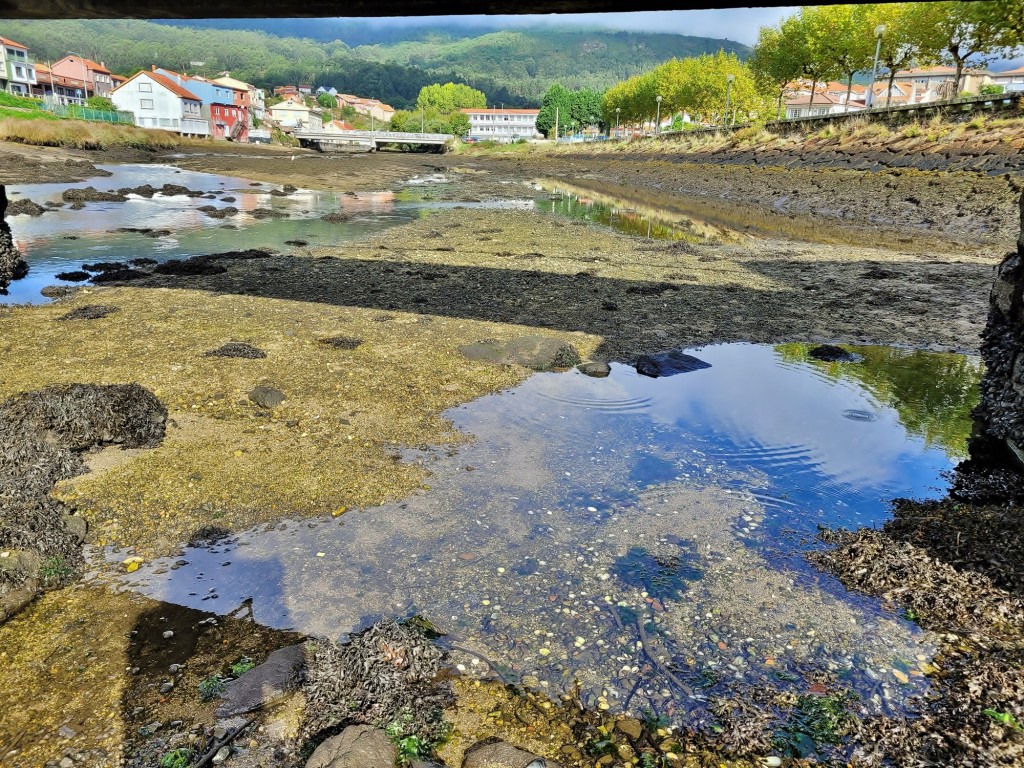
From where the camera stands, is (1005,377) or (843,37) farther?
(843,37)

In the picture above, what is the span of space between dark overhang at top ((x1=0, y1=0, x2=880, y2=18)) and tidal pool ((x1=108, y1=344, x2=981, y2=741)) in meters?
4.33

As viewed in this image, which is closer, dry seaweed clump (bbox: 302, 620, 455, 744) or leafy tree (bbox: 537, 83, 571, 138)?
dry seaweed clump (bbox: 302, 620, 455, 744)

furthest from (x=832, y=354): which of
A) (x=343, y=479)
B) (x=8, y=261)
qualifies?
(x=8, y=261)

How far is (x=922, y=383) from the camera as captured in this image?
30.3 feet

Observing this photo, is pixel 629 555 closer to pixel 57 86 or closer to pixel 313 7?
pixel 313 7

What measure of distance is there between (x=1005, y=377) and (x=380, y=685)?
678cm

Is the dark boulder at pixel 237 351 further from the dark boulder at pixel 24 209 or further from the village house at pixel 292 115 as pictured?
the village house at pixel 292 115

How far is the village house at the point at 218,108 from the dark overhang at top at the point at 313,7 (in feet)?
440

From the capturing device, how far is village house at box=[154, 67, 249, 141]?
430 feet

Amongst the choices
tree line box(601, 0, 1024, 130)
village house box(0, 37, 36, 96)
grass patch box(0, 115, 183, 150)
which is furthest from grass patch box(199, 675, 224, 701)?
village house box(0, 37, 36, 96)

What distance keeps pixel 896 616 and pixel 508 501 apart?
3026mm

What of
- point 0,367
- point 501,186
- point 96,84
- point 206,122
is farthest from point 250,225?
point 96,84

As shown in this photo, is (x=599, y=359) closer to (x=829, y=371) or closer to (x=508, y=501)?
(x=829, y=371)

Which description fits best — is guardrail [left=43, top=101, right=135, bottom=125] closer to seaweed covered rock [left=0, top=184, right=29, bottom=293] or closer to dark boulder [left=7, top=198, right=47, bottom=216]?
dark boulder [left=7, top=198, right=47, bottom=216]
